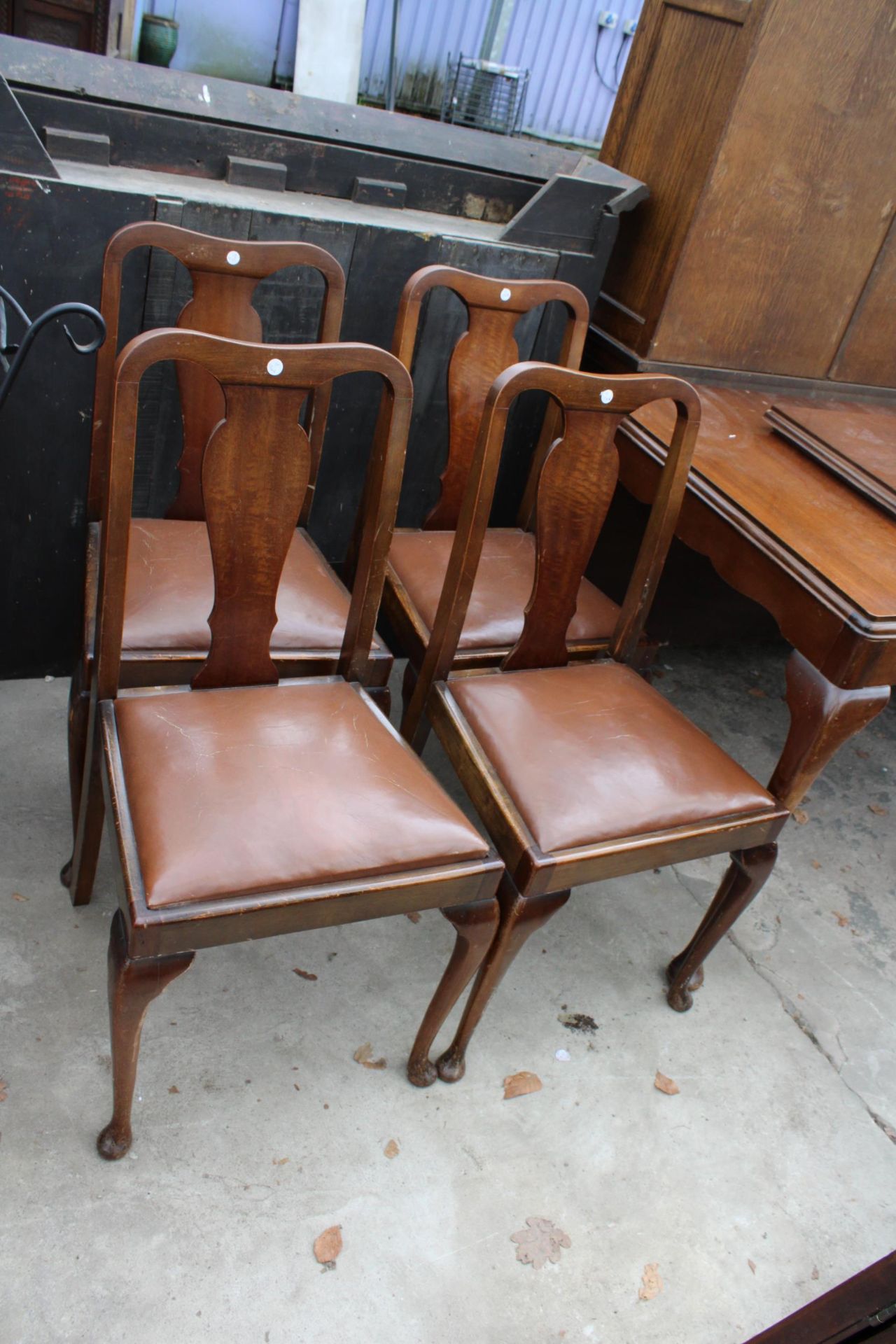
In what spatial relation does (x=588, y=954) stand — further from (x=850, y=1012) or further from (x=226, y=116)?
(x=226, y=116)

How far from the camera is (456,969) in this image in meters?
1.61

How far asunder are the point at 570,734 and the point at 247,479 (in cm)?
70

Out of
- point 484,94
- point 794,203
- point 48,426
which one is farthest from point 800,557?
point 484,94

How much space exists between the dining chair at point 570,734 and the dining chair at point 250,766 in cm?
12

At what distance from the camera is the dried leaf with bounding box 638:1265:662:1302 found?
1544 millimetres

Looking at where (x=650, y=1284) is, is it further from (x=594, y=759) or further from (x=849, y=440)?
(x=849, y=440)

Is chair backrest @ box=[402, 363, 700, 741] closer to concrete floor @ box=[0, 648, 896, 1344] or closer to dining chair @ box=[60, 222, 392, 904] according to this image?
dining chair @ box=[60, 222, 392, 904]

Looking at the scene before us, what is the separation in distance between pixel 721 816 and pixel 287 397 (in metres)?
1.02

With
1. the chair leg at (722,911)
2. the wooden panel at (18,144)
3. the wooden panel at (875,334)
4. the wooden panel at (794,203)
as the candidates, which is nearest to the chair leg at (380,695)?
the chair leg at (722,911)

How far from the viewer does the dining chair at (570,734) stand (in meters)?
1.60

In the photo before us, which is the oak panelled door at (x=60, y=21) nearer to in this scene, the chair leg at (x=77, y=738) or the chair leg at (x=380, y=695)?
the chair leg at (x=77, y=738)

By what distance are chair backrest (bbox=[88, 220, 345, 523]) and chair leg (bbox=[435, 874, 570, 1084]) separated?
0.96 metres

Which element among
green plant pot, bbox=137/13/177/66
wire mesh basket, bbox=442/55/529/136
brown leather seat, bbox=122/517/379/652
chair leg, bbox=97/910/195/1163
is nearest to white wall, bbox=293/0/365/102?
green plant pot, bbox=137/13/177/66

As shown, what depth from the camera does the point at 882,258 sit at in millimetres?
2598
